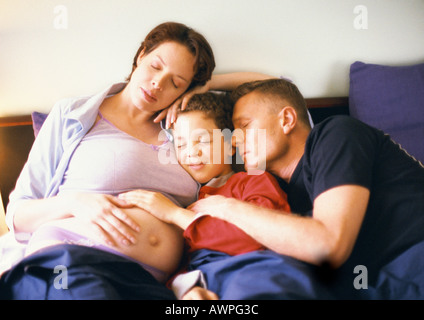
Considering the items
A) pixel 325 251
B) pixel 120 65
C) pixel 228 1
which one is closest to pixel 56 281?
pixel 325 251

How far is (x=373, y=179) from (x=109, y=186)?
77 cm

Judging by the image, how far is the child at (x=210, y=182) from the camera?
81cm

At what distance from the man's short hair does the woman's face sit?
0.23 metres

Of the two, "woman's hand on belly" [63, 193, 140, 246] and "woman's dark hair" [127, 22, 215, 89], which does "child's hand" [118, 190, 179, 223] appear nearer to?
"woman's hand on belly" [63, 193, 140, 246]

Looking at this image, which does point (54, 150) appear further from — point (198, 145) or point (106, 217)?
point (198, 145)

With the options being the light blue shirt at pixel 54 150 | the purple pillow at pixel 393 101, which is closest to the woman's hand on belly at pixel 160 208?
the light blue shirt at pixel 54 150

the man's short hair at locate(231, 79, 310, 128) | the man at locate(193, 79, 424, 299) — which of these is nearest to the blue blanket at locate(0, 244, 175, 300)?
the man at locate(193, 79, 424, 299)

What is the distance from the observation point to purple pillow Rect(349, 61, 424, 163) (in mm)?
1401

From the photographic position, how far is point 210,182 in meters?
1.06

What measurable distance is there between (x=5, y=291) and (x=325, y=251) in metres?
0.71

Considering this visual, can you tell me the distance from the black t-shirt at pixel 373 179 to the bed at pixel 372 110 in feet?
2.12

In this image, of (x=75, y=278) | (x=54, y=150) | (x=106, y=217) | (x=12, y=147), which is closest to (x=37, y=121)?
(x=12, y=147)
